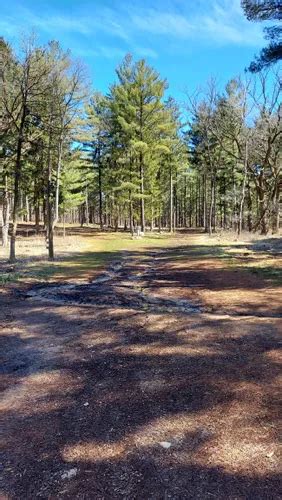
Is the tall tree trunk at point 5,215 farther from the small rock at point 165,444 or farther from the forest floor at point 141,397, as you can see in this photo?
the small rock at point 165,444

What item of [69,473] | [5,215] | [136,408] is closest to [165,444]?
[136,408]

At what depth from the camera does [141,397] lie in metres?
3.71

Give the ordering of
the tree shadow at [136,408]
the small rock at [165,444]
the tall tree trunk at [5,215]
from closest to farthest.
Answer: the tree shadow at [136,408] → the small rock at [165,444] → the tall tree trunk at [5,215]

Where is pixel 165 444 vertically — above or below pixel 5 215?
below

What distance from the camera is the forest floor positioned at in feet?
8.46

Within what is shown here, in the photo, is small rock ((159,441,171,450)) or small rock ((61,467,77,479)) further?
small rock ((159,441,171,450))

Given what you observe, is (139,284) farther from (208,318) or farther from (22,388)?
(22,388)

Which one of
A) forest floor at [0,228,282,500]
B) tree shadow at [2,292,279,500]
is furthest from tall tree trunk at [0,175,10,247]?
tree shadow at [2,292,279,500]

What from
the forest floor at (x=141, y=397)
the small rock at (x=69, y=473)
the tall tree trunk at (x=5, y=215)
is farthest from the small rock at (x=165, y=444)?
the tall tree trunk at (x=5, y=215)

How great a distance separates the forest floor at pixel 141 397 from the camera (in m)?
2.58

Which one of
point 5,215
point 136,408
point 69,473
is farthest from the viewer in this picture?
point 5,215

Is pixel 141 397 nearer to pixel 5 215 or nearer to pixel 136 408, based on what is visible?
pixel 136 408

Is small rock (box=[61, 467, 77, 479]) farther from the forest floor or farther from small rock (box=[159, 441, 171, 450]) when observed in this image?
small rock (box=[159, 441, 171, 450])

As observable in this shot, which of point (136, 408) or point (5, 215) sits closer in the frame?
point (136, 408)
